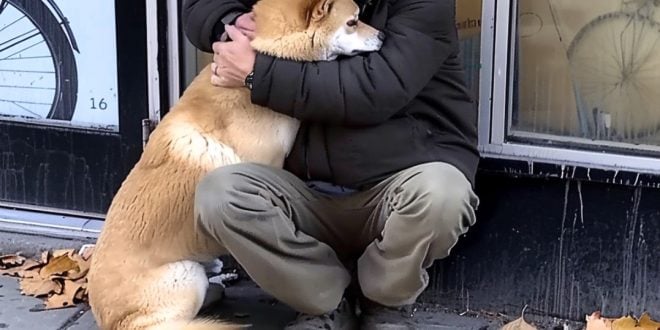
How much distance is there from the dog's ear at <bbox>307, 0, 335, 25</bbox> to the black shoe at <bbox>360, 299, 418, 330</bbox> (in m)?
0.83

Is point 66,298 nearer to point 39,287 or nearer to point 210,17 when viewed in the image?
point 39,287

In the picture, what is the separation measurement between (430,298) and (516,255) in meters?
0.31

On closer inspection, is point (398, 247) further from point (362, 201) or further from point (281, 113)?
point (281, 113)

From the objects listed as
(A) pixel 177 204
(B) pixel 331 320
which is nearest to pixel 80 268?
(A) pixel 177 204

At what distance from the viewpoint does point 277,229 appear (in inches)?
114

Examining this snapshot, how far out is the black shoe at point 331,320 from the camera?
3.15 meters

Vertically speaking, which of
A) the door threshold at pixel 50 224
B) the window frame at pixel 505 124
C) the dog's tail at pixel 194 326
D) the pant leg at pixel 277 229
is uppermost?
the window frame at pixel 505 124

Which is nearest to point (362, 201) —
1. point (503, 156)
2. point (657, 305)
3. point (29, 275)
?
point (503, 156)

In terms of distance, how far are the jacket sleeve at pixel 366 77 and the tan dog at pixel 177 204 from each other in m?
0.07

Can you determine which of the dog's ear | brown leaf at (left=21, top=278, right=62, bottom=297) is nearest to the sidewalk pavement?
brown leaf at (left=21, top=278, right=62, bottom=297)

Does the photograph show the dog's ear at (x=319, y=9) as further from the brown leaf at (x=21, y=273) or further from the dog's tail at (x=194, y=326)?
the brown leaf at (x=21, y=273)

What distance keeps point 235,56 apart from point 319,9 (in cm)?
26

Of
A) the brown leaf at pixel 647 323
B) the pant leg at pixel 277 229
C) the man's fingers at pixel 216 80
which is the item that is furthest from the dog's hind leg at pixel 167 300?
the brown leaf at pixel 647 323

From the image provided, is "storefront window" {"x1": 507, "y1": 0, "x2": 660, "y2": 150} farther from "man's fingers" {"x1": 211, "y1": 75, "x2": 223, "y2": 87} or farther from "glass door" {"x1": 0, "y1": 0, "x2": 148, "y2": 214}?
"glass door" {"x1": 0, "y1": 0, "x2": 148, "y2": 214}
